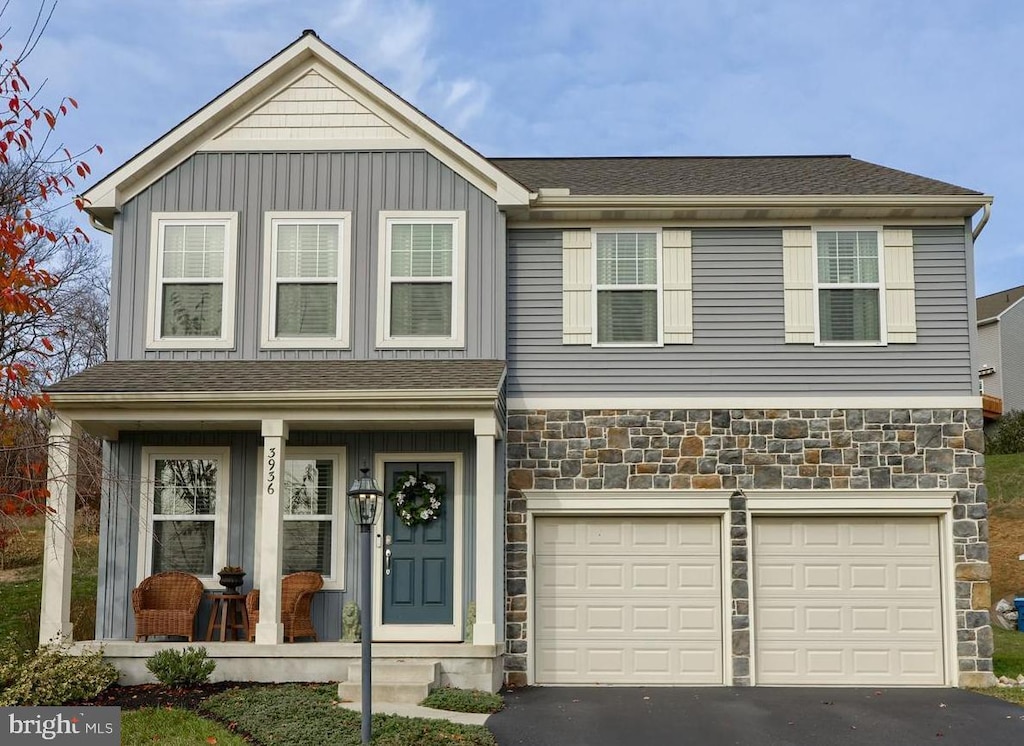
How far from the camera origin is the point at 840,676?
12.3 meters

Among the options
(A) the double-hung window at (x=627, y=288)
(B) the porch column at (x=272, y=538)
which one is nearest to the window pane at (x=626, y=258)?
(A) the double-hung window at (x=627, y=288)

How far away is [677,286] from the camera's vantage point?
12.8 metres

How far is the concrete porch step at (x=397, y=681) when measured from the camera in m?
10.4

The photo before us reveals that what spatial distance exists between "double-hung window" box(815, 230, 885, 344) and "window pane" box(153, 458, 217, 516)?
721 cm

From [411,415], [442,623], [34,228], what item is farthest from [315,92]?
[442,623]

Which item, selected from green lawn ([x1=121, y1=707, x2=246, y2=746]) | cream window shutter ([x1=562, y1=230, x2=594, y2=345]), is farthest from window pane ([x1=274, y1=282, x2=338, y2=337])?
green lawn ([x1=121, y1=707, x2=246, y2=746])

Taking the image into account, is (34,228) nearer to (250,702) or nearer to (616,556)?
(250,702)

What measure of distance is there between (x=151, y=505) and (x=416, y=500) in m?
3.01

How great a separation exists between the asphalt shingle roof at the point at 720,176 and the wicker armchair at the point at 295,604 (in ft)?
17.6

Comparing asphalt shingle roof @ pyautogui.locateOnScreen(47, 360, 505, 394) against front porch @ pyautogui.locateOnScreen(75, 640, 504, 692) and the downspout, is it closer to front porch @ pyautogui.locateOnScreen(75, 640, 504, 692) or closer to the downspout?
front porch @ pyautogui.locateOnScreen(75, 640, 504, 692)

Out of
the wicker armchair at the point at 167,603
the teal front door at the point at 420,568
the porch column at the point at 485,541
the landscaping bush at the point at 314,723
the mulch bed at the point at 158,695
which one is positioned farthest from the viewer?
the teal front door at the point at 420,568

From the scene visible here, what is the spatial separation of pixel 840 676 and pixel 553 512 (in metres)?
3.68

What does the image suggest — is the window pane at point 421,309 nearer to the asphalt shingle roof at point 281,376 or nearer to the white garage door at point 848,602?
the asphalt shingle roof at point 281,376

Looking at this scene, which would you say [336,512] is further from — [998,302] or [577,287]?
[998,302]
